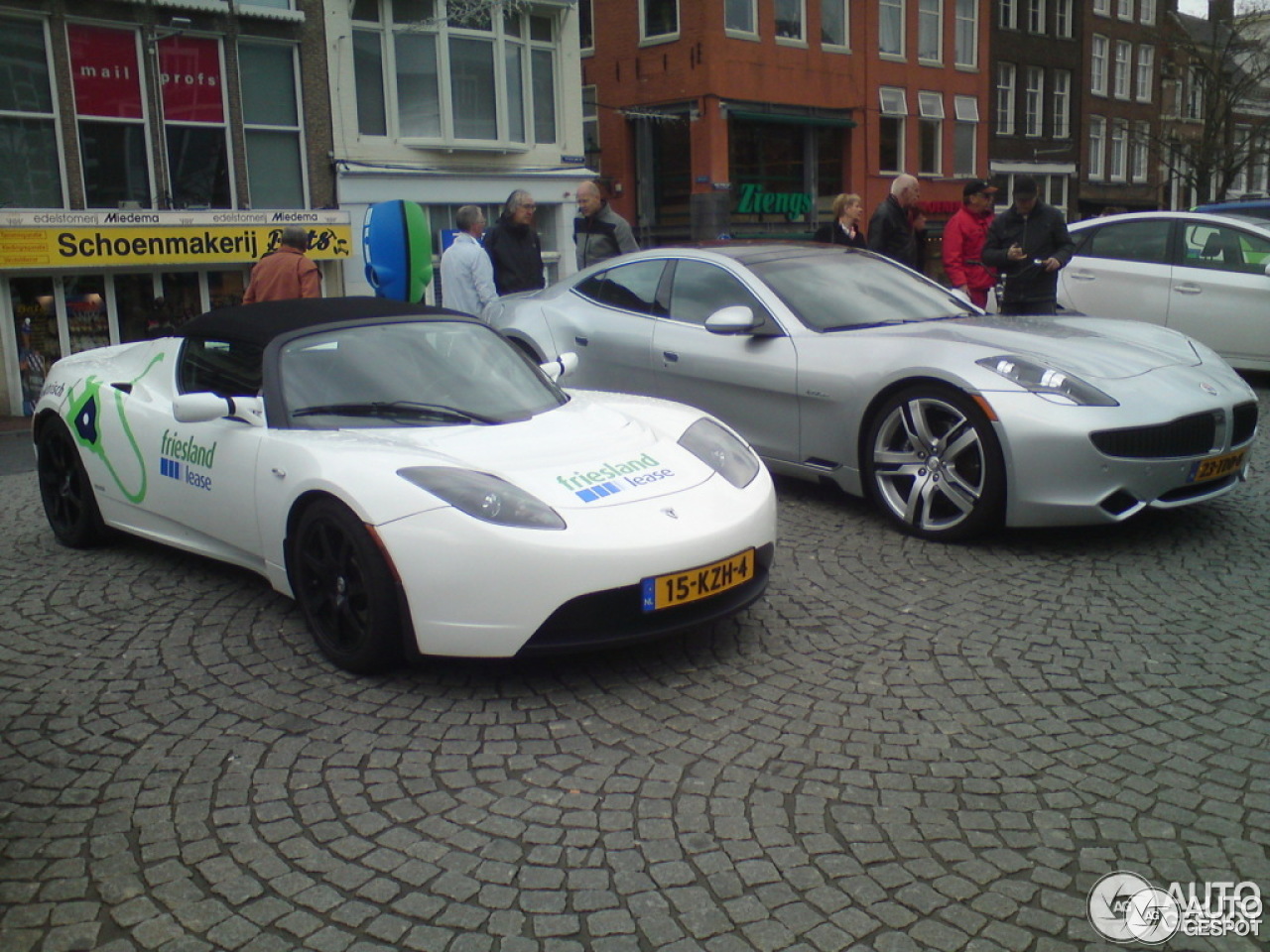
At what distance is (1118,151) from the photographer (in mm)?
44219

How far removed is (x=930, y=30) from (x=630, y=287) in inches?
1252

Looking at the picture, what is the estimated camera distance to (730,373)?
6484mm

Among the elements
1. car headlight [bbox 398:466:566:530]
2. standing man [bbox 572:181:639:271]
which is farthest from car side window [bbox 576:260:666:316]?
car headlight [bbox 398:466:566:530]

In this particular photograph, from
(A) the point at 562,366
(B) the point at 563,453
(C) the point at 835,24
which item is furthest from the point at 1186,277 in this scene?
(C) the point at 835,24

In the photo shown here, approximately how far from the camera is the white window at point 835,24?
31909mm

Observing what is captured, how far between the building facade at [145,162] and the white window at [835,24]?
17308 millimetres

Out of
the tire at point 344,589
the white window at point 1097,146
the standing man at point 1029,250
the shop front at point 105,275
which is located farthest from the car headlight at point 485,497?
the white window at point 1097,146

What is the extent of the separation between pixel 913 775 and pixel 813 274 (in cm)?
396

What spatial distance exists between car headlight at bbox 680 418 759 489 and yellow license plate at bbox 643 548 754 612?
0.37 m

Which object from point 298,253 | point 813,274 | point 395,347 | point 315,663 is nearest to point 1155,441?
point 813,274

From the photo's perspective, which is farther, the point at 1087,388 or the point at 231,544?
the point at 1087,388

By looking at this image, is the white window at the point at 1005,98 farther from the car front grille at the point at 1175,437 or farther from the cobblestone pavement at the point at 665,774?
the cobblestone pavement at the point at 665,774

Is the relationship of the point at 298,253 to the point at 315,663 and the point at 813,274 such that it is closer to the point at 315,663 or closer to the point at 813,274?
the point at 813,274

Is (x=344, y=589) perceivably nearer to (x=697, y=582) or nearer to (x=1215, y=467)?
(x=697, y=582)
